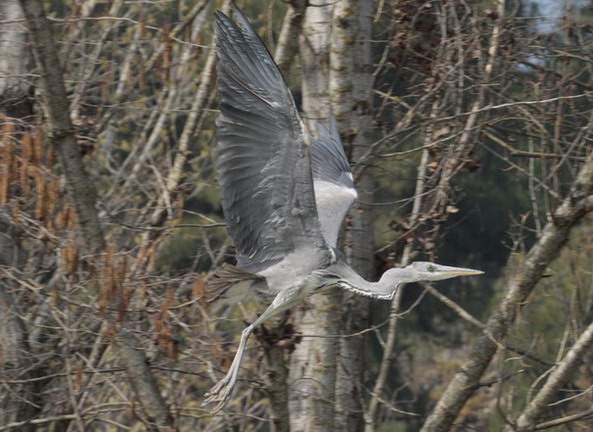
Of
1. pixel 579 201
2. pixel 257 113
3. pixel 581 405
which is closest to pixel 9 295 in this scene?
pixel 257 113

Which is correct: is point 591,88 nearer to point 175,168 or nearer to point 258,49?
point 258,49

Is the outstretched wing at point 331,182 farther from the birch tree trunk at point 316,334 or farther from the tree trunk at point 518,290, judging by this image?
the tree trunk at point 518,290

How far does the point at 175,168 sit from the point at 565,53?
8.43ft

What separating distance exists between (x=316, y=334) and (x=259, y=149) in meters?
1.08

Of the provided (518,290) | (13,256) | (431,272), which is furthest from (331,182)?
(13,256)

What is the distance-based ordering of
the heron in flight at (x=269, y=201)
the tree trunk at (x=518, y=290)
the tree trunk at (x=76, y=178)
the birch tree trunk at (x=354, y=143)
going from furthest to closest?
the birch tree trunk at (x=354, y=143) < the tree trunk at (x=518, y=290) < the heron in flight at (x=269, y=201) < the tree trunk at (x=76, y=178)

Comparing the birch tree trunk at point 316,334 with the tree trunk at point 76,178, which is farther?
the birch tree trunk at point 316,334

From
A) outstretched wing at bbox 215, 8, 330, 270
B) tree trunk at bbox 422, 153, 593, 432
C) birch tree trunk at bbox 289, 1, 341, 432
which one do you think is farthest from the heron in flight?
tree trunk at bbox 422, 153, 593, 432

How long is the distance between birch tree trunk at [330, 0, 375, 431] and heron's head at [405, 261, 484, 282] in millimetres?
421

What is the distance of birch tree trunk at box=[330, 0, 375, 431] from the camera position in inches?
218

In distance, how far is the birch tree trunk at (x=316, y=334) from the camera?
527 cm

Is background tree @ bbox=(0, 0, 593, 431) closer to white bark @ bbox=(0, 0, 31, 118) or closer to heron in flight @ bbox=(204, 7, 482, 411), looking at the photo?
white bark @ bbox=(0, 0, 31, 118)

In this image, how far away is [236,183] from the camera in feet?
16.2

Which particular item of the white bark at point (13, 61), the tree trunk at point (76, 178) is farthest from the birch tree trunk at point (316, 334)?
the white bark at point (13, 61)
